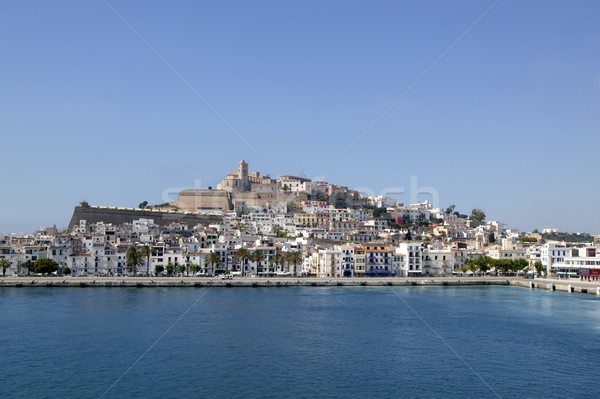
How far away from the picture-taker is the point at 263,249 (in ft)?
199

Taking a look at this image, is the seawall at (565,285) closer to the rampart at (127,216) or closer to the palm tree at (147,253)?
the palm tree at (147,253)

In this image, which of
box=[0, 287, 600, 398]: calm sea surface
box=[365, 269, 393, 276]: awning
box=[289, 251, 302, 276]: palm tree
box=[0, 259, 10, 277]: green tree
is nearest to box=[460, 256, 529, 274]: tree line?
box=[365, 269, 393, 276]: awning

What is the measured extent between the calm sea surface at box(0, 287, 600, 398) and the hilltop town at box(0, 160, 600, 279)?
17566 millimetres

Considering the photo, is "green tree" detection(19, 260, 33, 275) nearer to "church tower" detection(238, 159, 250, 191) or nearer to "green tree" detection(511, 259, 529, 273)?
"green tree" detection(511, 259, 529, 273)

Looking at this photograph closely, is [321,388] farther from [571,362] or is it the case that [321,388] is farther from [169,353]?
[571,362]

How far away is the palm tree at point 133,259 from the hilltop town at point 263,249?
103 mm

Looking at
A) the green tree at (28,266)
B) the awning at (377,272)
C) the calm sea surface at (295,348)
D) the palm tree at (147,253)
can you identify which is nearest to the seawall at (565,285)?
the calm sea surface at (295,348)

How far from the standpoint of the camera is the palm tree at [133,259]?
2191 inches

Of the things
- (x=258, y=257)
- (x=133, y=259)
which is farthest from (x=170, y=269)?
(x=258, y=257)

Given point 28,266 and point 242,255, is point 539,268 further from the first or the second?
point 28,266

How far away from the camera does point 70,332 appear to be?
2756 centimetres

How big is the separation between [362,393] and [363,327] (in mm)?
10821

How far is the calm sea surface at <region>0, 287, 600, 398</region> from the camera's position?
19.5 meters

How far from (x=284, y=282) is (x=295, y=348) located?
27.4 m
